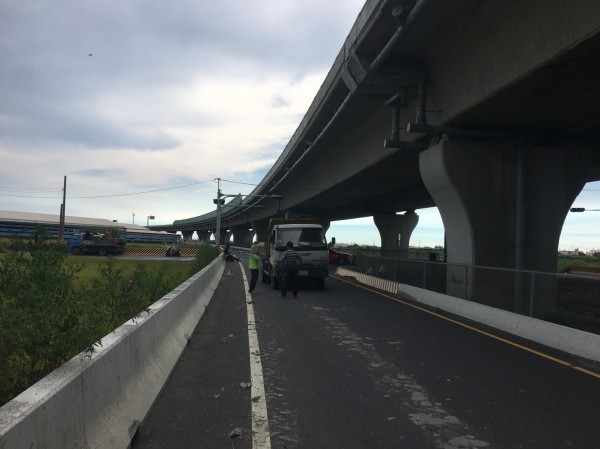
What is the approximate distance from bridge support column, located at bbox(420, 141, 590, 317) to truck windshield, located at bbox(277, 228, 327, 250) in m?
5.74

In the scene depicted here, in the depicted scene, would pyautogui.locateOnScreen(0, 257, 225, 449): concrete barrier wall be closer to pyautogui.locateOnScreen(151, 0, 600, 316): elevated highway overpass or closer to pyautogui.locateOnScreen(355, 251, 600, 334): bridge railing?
pyautogui.locateOnScreen(355, 251, 600, 334): bridge railing

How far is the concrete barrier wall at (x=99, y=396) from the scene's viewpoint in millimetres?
2832

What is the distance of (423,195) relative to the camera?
33.4 metres

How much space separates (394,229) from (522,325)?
115 feet

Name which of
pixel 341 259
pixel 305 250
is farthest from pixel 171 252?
pixel 305 250

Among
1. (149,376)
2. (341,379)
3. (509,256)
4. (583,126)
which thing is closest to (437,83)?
(583,126)

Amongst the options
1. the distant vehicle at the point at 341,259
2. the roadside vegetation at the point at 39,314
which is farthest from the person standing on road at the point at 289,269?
the distant vehicle at the point at 341,259

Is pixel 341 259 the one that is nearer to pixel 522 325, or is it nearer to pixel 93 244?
pixel 93 244

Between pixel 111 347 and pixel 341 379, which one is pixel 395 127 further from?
pixel 111 347

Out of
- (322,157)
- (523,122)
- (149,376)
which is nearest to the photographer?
(149,376)

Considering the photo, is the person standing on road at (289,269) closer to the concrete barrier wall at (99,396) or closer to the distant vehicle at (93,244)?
the concrete barrier wall at (99,396)

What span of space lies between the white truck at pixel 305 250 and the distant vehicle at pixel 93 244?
31551mm

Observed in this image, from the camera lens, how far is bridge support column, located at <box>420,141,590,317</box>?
14.9 meters

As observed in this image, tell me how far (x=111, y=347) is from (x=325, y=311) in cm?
901
